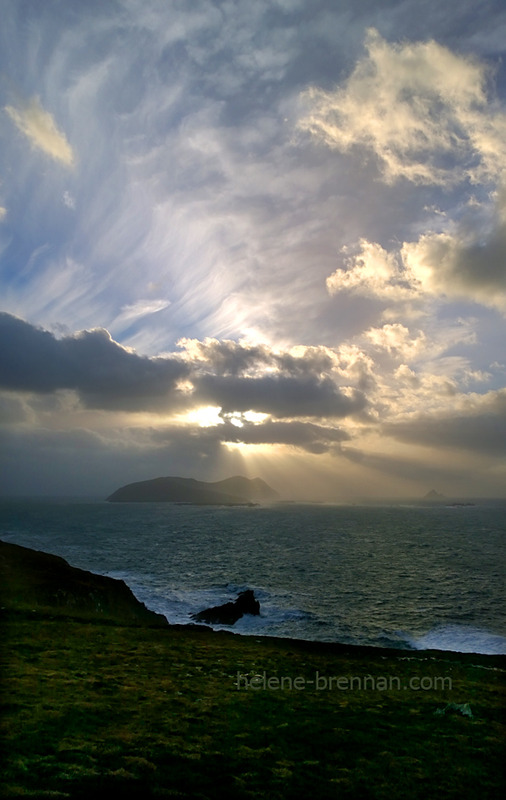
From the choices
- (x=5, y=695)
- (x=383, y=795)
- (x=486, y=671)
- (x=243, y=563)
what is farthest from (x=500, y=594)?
(x=5, y=695)

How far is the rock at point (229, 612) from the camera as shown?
50938 mm

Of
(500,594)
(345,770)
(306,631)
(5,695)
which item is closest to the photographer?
(345,770)

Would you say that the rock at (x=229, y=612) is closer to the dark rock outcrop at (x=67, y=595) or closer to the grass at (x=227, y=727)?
the dark rock outcrop at (x=67, y=595)

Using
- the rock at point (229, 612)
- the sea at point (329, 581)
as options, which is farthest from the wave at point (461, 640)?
the rock at point (229, 612)

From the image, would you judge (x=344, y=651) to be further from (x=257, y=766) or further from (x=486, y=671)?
(x=257, y=766)

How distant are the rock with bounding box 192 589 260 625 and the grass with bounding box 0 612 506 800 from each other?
70.2ft

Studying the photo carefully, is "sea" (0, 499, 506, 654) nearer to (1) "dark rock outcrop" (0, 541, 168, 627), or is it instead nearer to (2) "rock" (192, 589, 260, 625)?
(2) "rock" (192, 589, 260, 625)

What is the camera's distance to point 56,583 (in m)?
50.7

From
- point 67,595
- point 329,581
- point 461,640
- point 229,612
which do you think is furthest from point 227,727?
point 329,581

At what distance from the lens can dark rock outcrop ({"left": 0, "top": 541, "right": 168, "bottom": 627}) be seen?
41.8 meters

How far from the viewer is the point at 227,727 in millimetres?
17891

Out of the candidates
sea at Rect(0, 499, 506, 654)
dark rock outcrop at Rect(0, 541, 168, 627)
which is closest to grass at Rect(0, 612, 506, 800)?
dark rock outcrop at Rect(0, 541, 168, 627)

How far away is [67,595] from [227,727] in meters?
36.0

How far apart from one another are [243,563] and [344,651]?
2387 inches
